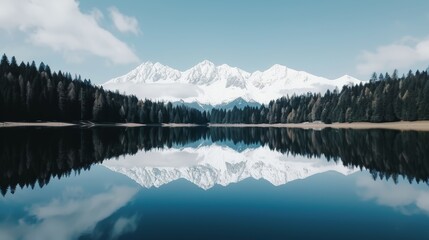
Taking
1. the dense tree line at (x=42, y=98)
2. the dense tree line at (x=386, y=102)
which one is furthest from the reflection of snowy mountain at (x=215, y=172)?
the dense tree line at (x=386, y=102)

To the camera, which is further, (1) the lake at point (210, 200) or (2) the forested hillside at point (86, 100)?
(2) the forested hillside at point (86, 100)

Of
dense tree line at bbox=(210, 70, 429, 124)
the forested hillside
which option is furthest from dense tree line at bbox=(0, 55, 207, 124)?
dense tree line at bbox=(210, 70, 429, 124)

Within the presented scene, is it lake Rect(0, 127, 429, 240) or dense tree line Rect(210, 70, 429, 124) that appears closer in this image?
lake Rect(0, 127, 429, 240)

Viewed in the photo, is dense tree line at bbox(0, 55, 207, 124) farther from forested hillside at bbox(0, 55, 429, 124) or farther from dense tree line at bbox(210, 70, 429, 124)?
dense tree line at bbox(210, 70, 429, 124)

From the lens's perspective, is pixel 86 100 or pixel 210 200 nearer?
pixel 210 200

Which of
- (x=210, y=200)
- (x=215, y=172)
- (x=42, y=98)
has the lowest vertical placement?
(x=215, y=172)

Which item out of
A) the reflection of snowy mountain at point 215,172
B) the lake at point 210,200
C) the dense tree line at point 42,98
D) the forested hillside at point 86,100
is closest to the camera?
the lake at point 210,200

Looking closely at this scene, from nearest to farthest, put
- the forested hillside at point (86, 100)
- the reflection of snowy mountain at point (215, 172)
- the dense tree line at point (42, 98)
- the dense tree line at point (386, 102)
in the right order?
the reflection of snowy mountain at point (215, 172) → the dense tree line at point (42, 98) → the forested hillside at point (86, 100) → the dense tree line at point (386, 102)

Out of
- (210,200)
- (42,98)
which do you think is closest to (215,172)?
(210,200)

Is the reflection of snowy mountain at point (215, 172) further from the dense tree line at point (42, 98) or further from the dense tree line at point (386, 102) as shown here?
the dense tree line at point (386, 102)

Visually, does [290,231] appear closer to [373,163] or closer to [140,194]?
[140,194]

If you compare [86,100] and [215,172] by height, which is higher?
[86,100]

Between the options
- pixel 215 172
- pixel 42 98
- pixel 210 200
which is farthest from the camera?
pixel 42 98

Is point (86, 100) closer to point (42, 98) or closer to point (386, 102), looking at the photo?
point (42, 98)
